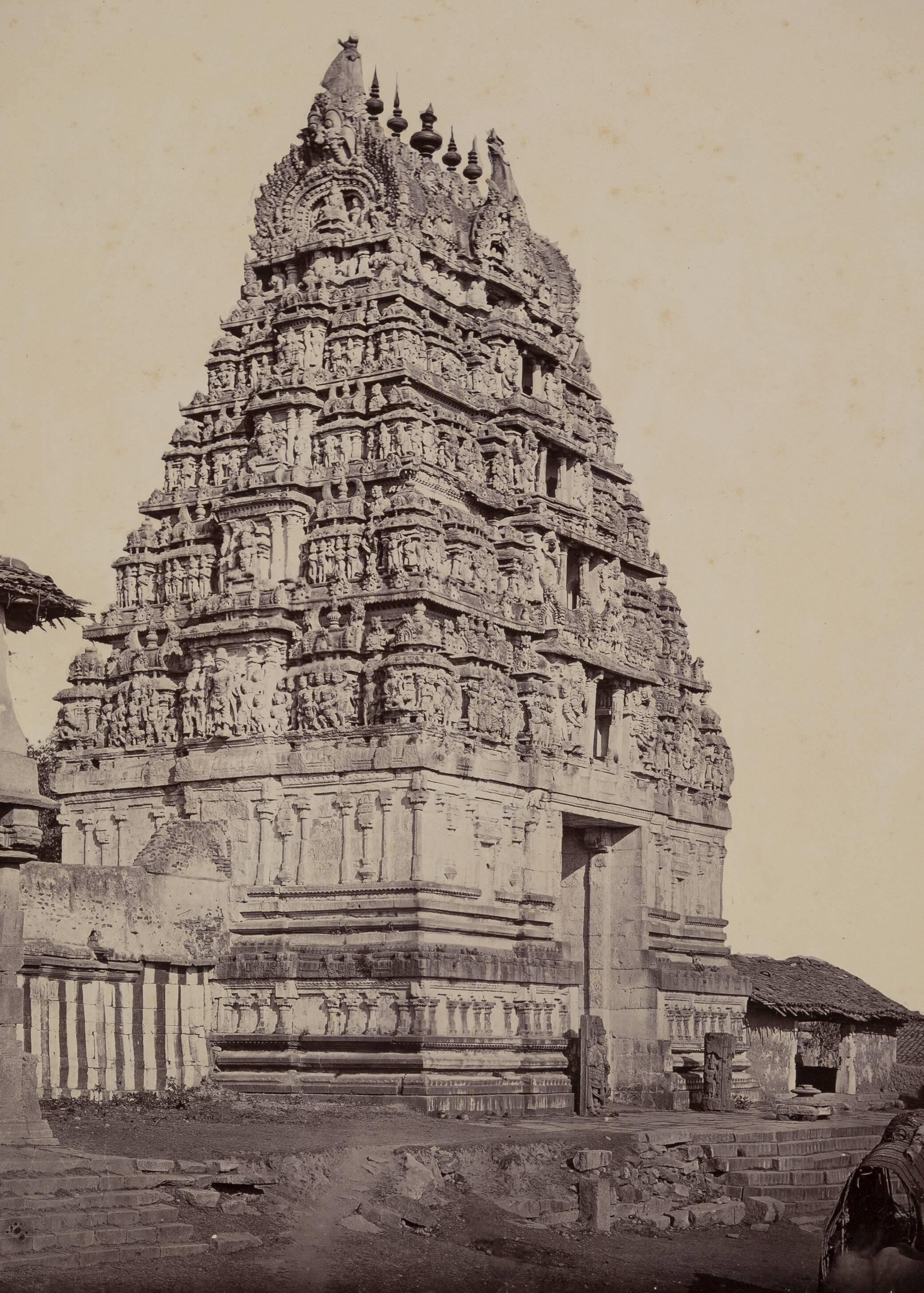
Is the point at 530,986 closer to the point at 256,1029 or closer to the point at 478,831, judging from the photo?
the point at 478,831

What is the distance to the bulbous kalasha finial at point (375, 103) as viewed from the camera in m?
41.6

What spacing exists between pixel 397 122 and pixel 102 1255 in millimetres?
30024

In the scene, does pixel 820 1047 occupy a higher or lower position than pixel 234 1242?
lower

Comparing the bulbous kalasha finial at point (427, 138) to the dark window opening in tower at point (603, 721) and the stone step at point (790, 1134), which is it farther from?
the stone step at point (790, 1134)

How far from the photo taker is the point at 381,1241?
21.0 metres

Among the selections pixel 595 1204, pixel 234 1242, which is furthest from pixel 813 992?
pixel 234 1242

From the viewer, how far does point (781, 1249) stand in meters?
24.6

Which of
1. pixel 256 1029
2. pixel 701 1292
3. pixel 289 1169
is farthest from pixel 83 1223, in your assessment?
pixel 256 1029

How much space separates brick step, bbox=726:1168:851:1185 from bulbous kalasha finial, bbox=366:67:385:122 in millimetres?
24264

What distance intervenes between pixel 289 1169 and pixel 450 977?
10.2 metres

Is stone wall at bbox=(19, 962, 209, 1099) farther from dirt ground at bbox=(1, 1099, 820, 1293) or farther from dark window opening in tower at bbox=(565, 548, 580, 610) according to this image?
dark window opening in tower at bbox=(565, 548, 580, 610)

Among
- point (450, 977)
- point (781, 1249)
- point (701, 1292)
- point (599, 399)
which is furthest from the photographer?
point (599, 399)

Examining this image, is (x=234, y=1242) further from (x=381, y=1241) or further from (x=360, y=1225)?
(x=360, y=1225)

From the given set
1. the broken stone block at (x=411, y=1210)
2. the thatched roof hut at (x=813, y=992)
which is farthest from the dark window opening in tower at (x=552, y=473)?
the broken stone block at (x=411, y=1210)
